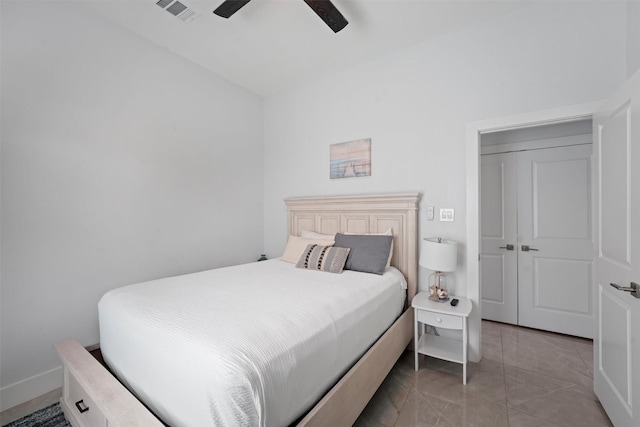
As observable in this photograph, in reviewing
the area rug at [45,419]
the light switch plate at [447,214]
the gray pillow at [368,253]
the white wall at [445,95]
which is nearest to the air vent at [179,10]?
the white wall at [445,95]

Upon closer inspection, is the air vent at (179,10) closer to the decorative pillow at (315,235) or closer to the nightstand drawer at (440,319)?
the decorative pillow at (315,235)

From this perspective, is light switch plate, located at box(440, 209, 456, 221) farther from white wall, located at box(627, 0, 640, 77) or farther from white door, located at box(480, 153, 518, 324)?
white wall, located at box(627, 0, 640, 77)

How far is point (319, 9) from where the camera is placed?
1865 millimetres

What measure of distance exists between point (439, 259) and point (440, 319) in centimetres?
45

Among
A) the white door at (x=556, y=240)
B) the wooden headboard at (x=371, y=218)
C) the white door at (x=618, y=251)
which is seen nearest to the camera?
the white door at (x=618, y=251)

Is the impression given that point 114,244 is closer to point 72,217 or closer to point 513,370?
point 72,217

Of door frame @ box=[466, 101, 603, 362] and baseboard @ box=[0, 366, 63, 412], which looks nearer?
baseboard @ box=[0, 366, 63, 412]

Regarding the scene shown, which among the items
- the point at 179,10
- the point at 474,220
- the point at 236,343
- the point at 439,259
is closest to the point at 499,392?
the point at 439,259

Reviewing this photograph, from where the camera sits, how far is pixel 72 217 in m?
2.10

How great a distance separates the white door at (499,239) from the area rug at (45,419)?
12.8ft

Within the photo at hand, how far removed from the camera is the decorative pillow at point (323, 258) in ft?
7.84

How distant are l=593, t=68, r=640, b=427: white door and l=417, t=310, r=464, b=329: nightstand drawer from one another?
790 millimetres

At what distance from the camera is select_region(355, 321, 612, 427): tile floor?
1.64 m

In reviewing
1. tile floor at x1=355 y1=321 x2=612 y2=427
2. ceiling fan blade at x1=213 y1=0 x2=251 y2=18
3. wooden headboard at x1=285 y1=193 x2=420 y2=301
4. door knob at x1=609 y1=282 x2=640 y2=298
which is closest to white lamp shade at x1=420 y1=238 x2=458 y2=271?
wooden headboard at x1=285 y1=193 x2=420 y2=301
